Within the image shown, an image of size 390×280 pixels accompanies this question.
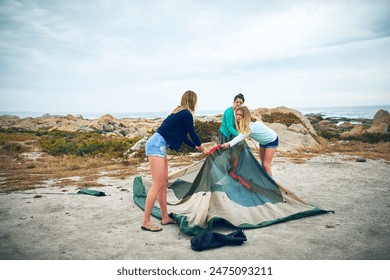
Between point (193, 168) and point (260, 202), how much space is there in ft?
5.04

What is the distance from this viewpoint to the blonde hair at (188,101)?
15.5 feet

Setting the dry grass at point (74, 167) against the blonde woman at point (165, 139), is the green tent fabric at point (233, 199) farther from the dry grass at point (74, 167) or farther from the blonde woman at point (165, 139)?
the dry grass at point (74, 167)

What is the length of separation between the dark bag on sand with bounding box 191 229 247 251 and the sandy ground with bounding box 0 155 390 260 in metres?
0.07

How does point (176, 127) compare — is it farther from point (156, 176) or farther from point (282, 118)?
point (282, 118)

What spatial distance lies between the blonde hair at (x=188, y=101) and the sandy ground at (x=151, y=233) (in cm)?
195

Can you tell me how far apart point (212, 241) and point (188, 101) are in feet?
6.96

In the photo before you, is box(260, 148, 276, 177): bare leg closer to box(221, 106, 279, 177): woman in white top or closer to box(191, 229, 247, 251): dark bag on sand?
box(221, 106, 279, 177): woman in white top

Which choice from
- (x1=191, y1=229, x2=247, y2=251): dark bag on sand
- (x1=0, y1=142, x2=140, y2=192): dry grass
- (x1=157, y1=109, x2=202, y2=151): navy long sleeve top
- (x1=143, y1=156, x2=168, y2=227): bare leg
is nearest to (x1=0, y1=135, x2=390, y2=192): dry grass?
(x1=0, y1=142, x2=140, y2=192): dry grass

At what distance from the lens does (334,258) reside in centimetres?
372

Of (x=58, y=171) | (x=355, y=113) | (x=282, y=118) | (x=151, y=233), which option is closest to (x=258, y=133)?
(x=151, y=233)

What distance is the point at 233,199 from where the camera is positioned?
5168 millimetres

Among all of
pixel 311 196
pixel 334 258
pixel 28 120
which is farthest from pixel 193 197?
pixel 28 120

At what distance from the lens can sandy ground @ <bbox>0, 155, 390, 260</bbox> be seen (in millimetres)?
3916

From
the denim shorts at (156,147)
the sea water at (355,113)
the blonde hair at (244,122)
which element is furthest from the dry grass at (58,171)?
the sea water at (355,113)
